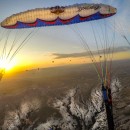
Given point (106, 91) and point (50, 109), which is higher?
point (106, 91)

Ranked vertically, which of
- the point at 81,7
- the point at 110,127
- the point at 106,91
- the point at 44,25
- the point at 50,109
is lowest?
the point at 50,109

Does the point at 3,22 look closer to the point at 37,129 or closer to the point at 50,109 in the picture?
the point at 37,129

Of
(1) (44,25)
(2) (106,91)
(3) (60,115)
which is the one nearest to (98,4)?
(1) (44,25)

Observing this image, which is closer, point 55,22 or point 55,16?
point 55,16

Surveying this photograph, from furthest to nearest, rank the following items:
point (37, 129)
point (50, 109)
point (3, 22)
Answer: point (50, 109), point (37, 129), point (3, 22)

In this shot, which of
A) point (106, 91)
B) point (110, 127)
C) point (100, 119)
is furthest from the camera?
point (100, 119)

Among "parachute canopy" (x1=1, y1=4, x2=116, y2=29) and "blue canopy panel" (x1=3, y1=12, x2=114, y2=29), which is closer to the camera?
"parachute canopy" (x1=1, y1=4, x2=116, y2=29)

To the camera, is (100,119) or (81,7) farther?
(100,119)

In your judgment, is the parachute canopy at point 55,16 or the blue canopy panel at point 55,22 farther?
the blue canopy panel at point 55,22
